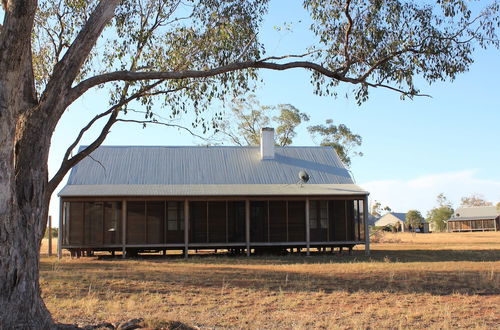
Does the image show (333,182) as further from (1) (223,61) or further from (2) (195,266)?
(1) (223,61)

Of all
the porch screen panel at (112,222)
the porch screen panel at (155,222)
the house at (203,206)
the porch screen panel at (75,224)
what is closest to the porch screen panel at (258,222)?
the house at (203,206)

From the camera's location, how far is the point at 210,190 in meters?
22.5

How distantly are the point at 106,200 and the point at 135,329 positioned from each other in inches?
564

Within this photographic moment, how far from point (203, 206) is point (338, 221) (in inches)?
224

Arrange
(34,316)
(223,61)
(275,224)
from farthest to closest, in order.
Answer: (275,224)
(223,61)
(34,316)

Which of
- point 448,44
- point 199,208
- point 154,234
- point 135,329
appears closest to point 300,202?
point 199,208

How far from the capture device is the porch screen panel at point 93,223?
74.7 ft

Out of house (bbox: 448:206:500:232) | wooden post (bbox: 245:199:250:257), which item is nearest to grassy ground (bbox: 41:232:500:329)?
wooden post (bbox: 245:199:250:257)

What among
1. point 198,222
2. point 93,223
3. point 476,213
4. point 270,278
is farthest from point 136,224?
point 476,213

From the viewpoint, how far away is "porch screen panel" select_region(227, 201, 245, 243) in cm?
2356

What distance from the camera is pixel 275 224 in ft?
77.8

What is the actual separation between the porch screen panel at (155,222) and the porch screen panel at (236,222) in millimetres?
2706

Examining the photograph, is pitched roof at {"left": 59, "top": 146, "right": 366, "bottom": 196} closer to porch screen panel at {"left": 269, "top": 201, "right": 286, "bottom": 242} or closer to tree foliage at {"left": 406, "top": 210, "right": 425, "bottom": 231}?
porch screen panel at {"left": 269, "top": 201, "right": 286, "bottom": 242}

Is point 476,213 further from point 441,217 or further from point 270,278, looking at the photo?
point 270,278
